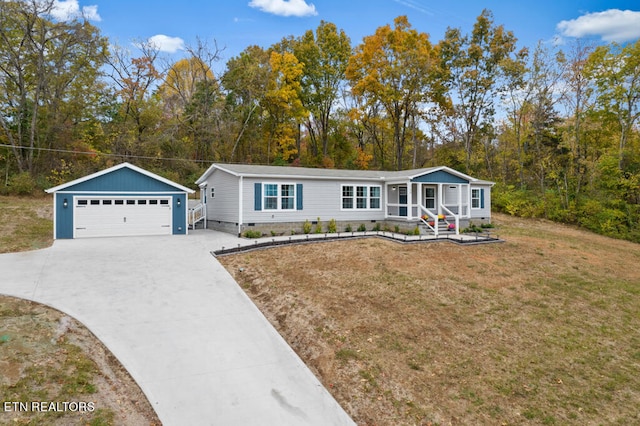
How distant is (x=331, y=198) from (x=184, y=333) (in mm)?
11821

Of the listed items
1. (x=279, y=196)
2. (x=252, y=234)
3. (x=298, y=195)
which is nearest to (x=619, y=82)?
(x=298, y=195)

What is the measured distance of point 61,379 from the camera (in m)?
4.91

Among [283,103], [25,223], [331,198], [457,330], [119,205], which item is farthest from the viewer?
[283,103]

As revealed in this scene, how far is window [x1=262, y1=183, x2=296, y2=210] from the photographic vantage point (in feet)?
52.7

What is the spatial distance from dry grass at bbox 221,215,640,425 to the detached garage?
6348 mm

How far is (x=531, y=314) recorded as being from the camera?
8375mm

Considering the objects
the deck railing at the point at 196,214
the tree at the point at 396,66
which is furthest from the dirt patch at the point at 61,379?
the tree at the point at 396,66

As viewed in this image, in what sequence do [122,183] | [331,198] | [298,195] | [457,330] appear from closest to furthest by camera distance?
[457,330]
[122,183]
[298,195]
[331,198]

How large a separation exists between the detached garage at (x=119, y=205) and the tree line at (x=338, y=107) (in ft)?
35.6

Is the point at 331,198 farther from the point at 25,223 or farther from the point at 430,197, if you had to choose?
the point at 25,223

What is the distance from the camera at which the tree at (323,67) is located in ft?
107

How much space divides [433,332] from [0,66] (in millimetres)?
30421

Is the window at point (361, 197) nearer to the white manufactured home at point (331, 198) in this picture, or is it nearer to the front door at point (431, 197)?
the white manufactured home at point (331, 198)

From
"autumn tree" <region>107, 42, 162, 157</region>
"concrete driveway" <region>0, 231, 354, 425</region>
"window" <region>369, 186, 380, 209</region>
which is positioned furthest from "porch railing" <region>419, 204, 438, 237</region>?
"autumn tree" <region>107, 42, 162, 157</region>
